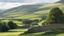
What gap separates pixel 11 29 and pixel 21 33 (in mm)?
427

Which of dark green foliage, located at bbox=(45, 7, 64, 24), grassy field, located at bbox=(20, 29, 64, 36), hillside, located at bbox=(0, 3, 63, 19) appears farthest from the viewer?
hillside, located at bbox=(0, 3, 63, 19)

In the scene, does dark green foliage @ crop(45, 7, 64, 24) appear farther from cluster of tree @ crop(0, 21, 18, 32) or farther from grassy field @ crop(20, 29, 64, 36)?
cluster of tree @ crop(0, 21, 18, 32)

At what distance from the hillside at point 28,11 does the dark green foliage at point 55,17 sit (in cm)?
23

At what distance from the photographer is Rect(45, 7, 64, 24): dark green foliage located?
228 inches

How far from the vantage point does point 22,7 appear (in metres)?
6.37

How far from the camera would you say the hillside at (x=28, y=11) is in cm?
612

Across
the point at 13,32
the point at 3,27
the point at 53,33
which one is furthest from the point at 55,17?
the point at 3,27

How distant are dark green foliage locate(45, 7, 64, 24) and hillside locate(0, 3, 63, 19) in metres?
0.23

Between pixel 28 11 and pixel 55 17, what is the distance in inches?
39.9

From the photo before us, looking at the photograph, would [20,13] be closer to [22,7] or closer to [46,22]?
[22,7]

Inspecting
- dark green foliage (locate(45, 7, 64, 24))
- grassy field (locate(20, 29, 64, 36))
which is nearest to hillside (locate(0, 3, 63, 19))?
dark green foliage (locate(45, 7, 64, 24))

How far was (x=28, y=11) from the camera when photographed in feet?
20.6

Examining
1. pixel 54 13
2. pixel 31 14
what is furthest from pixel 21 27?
pixel 54 13

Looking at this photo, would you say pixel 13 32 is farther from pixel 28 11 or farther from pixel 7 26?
pixel 28 11
